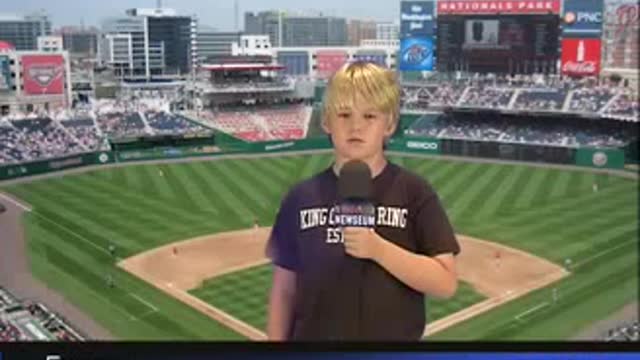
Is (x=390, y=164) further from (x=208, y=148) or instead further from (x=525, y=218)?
(x=525, y=218)

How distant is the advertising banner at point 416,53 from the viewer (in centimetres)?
489

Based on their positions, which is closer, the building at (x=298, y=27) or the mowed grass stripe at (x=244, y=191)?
the building at (x=298, y=27)

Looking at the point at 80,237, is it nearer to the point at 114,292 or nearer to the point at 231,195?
the point at 114,292

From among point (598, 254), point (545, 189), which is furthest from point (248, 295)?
point (545, 189)

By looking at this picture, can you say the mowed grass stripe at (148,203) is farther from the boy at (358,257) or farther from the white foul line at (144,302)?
the boy at (358,257)

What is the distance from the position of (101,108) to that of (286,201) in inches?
214

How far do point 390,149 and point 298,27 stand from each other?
2.72 meters

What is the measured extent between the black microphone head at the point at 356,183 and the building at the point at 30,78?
392cm

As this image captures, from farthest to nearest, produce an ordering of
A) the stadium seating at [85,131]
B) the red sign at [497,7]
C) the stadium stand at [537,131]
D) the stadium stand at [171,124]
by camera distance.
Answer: the stadium stand at [537,131] < the stadium stand at [171,124] < the stadium seating at [85,131] < the red sign at [497,7]

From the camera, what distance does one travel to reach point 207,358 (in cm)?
210

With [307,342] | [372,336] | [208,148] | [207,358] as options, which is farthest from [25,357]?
[208,148]

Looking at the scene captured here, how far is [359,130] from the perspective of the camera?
2.12 metres

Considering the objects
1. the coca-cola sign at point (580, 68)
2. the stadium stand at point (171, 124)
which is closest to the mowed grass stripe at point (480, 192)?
the coca-cola sign at point (580, 68)

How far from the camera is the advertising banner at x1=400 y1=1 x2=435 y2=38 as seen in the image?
5191 mm
